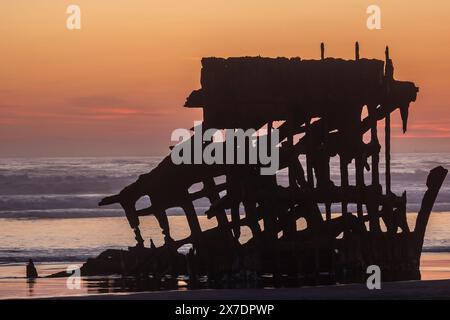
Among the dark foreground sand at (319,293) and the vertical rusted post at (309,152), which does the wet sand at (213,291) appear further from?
the vertical rusted post at (309,152)

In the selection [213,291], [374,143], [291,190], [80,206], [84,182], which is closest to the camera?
[213,291]

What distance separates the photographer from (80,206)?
2680 inches

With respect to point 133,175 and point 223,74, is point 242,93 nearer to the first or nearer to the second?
point 223,74

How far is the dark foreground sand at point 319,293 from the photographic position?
24.6 m

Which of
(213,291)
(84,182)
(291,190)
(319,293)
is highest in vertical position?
(291,190)

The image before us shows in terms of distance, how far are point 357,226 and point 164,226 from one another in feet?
12.6

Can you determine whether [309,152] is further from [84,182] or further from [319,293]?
[84,182]

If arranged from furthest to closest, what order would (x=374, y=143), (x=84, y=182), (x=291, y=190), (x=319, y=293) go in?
(x=84, y=182)
(x=374, y=143)
(x=291, y=190)
(x=319, y=293)

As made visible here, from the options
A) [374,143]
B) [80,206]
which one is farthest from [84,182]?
[374,143]

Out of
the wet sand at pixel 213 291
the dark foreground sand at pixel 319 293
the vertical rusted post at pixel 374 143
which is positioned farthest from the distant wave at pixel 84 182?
the dark foreground sand at pixel 319 293

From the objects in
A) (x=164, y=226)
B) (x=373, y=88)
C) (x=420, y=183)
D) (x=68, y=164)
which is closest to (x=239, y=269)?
(x=164, y=226)

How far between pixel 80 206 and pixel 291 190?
3848cm

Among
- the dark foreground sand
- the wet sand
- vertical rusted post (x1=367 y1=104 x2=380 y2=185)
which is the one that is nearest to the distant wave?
vertical rusted post (x1=367 y1=104 x2=380 y2=185)

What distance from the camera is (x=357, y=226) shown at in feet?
102
